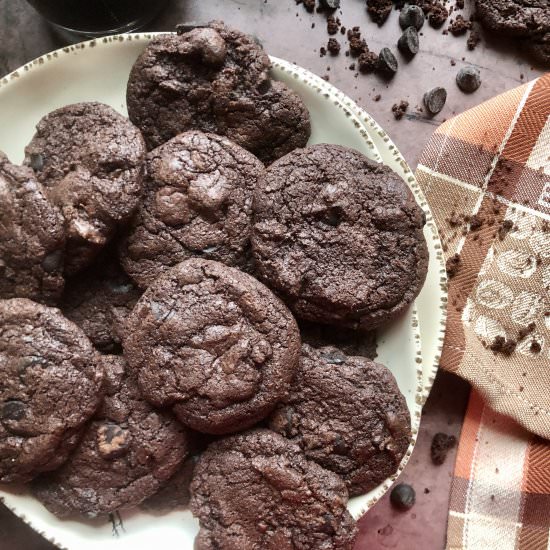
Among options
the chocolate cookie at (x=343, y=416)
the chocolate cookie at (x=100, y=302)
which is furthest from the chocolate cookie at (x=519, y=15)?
the chocolate cookie at (x=100, y=302)

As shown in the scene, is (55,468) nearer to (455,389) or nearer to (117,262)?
(117,262)

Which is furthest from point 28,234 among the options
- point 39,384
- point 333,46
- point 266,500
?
point 333,46

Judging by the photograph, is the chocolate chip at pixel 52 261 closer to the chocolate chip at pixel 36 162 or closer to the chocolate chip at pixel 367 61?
the chocolate chip at pixel 36 162


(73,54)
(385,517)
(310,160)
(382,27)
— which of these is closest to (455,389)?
(385,517)

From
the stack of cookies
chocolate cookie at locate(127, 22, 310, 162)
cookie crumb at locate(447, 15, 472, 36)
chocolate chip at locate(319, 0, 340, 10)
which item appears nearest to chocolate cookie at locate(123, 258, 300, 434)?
the stack of cookies

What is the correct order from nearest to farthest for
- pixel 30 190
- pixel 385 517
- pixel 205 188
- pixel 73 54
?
pixel 30 190 < pixel 205 188 < pixel 73 54 < pixel 385 517

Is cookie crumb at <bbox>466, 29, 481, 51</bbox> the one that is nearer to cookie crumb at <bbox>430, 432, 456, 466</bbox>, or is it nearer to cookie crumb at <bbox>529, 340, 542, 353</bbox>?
cookie crumb at <bbox>529, 340, 542, 353</bbox>
